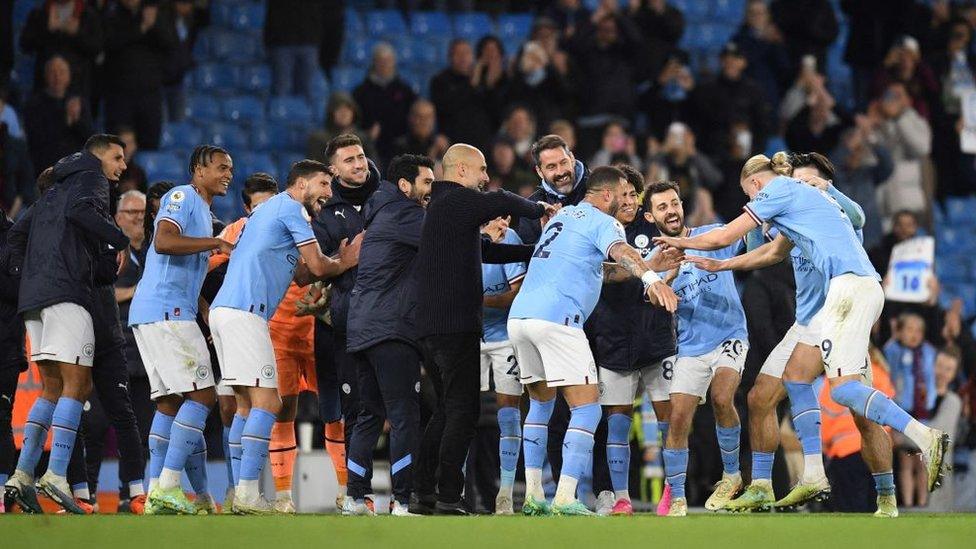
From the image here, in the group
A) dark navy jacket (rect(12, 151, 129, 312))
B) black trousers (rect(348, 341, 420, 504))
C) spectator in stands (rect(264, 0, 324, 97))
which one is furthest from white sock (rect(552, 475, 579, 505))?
spectator in stands (rect(264, 0, 324, 97))

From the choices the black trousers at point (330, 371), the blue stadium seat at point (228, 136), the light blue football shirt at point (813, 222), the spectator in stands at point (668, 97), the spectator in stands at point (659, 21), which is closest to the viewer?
the light blue football shirt at point (813, 222)

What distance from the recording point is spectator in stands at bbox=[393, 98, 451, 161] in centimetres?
1673

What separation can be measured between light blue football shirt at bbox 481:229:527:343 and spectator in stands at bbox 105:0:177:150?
640 centimetres

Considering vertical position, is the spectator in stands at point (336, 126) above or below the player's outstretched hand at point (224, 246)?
above

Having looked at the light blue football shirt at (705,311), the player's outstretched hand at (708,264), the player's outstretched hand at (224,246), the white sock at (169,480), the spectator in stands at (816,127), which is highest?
the spectator in stands at (816,127)

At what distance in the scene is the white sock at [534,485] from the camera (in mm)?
9586

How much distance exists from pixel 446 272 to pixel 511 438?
166cm

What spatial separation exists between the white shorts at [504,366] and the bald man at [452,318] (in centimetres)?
120

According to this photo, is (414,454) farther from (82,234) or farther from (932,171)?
(932,171)

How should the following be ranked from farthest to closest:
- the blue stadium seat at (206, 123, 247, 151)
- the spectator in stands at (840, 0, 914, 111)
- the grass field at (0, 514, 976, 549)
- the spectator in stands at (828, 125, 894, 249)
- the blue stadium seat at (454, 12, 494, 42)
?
the spectator in stands at (840, 0, 914, 111) → the blue stadium seat at (454, 12, 494, 42) → the spectator in stands at (828, 125, 894, 249) → the blue stadium seat at (206, 123, 247, 151) → the grass field at (0, 514, 976, 549)

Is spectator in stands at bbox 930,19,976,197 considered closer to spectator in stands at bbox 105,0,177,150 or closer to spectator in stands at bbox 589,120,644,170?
spectator in stands at bbox 589,120,644,170

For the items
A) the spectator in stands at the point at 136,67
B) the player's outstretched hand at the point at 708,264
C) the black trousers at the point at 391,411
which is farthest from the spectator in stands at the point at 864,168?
the black trousers at the point at 391,411

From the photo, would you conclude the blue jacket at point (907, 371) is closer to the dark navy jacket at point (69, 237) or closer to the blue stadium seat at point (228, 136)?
the blue stadium seat at point (228, 136)

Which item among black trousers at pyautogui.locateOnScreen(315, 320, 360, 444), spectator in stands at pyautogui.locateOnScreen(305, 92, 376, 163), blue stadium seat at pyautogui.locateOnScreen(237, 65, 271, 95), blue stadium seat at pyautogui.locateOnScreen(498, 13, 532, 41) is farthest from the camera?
blue stadium seat at pyautogui.locateOnScreen(498, 13, 532, 41)
